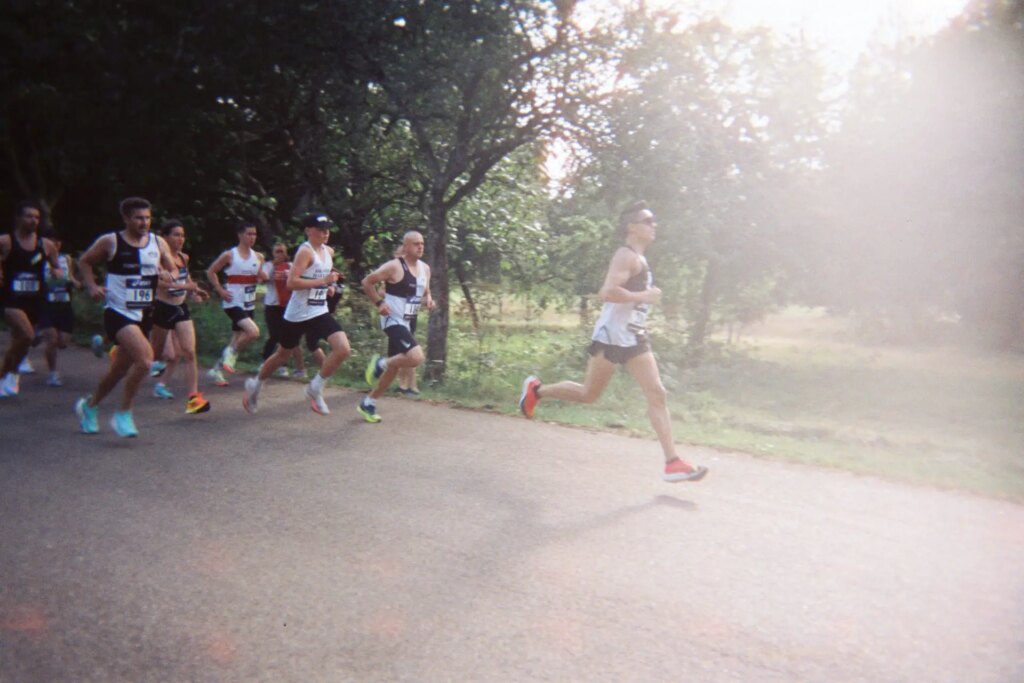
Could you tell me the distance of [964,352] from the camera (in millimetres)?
26734

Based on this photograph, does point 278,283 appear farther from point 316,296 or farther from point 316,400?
point 316,400

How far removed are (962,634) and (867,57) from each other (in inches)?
842

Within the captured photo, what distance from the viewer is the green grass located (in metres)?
9.05

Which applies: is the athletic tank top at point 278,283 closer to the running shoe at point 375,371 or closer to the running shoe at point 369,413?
the running shoe at point 375,371

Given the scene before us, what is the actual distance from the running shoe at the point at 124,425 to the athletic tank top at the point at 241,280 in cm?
357

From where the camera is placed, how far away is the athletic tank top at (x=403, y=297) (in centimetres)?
970

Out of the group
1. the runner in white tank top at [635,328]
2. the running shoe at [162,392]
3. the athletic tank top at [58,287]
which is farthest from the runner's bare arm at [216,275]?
the runner in white tank top at [635,328]

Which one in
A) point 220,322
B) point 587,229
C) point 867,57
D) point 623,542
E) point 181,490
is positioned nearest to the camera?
point 623,542

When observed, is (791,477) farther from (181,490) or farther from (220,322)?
(220,322)

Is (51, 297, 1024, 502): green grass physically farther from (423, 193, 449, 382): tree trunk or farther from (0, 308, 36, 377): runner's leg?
(0, 308, 36, 377): runner's leg

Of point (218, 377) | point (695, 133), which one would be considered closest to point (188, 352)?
point (218, 377)

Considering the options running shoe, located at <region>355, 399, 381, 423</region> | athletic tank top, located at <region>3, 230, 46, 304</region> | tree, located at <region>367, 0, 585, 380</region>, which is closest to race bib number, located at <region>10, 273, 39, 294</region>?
athletic tank top, located at <region>3, 230, 46, 304</region>

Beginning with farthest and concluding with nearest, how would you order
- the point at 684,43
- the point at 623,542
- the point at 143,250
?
the point at 684,43
the point at 143,250
the point at 623,542

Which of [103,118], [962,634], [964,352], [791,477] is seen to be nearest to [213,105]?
[103,118]
